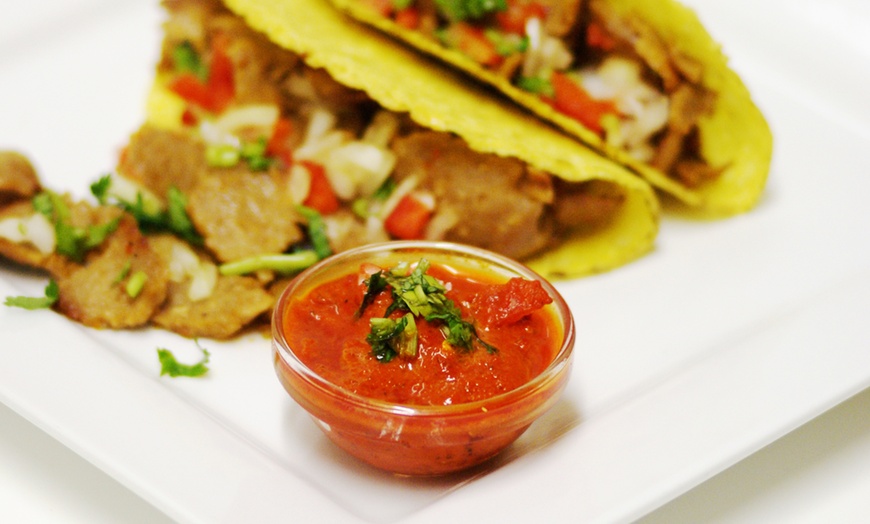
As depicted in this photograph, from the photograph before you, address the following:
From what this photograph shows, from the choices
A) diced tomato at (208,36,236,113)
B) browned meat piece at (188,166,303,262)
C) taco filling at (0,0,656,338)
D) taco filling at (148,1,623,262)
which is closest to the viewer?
taco filling at (0,0,656,338)

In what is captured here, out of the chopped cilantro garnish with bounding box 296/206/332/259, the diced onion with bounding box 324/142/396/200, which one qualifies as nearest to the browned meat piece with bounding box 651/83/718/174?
the diced onion with bounding box 324/142/396/200

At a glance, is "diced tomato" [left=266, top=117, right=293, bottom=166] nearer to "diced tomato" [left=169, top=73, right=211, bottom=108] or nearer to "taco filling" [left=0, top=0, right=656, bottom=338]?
"taco filling" [left=0, top=0, right=656, bottom=338]

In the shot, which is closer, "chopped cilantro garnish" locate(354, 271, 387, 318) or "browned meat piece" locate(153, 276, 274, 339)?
"chopped cilantro garnish" locate(354, 271, 387, 318)

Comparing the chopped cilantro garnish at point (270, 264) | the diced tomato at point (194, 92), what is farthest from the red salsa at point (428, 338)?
the diced tomato at point (194, 92)

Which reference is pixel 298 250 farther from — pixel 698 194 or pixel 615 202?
pixel 698 194

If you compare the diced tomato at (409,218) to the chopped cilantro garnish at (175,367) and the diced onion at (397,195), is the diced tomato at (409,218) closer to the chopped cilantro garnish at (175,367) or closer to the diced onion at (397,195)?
the diced onion at (397,195)

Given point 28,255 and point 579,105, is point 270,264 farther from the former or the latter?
point 579,105

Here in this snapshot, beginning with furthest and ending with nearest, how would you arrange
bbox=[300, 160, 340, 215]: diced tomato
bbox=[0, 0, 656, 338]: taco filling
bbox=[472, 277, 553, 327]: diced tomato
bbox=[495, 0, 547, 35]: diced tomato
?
1. bbox=[495, 0, 547, 35]: diced tomato
2. bbox=[300, 160, 340, 215]: diced tomato
3. bbox=[0, 0, 656, 338]: taco filling
4. bbox=[472, 277, 553, 327]: diced tomato
